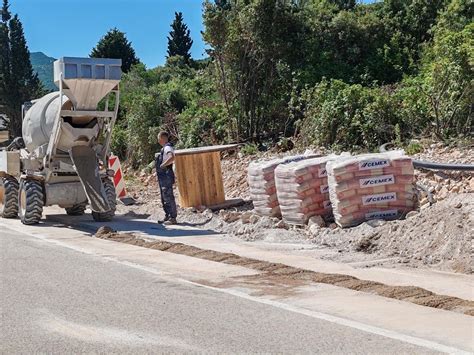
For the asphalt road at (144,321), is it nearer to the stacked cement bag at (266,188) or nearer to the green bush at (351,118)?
the stacked cement bag at (266,188)

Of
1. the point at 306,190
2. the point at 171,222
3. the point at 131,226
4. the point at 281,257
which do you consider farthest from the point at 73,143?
the point at 281,257

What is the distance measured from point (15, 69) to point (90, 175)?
125 ft

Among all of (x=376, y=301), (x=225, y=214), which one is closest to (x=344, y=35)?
(x=225, y=214)

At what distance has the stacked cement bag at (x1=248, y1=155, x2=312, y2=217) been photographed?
1321 centimetres

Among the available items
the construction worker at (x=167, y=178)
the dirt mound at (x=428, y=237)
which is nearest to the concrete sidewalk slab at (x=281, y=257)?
the construction worker at (x=167, y=178)

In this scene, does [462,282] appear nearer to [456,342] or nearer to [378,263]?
[378,263]

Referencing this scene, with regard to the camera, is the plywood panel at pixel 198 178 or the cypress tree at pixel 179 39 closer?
the plywood panel at pixel 198 178

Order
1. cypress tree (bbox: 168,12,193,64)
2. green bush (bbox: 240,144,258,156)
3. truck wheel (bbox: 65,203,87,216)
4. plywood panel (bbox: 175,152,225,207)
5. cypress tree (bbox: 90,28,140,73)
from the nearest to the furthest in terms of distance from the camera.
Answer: plywood panel (bbox: 175,152,225,207) < truck wheel (bbox: 65,203,87,216) < green bush (bbox: 240,144,258,156) < cypress tree (bbox: 90,28,140,73) < cypress tree (bbox: 168,12,193,64)

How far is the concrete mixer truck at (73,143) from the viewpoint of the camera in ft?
47.6

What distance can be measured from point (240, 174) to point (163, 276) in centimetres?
950

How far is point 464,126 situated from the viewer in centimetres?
1517

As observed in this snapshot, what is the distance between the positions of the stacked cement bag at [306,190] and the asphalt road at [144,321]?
3.80 meters

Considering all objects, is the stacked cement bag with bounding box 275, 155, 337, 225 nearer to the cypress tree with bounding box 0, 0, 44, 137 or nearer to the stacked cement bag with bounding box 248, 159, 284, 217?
the stacked cement bag with bounding box 248, 159, 284, 217

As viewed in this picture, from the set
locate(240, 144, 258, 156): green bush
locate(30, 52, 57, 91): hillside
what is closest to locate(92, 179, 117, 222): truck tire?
locate(30, 52, 57, 91): hillside
